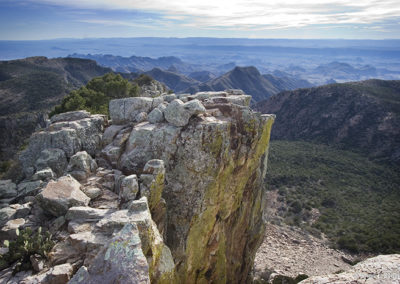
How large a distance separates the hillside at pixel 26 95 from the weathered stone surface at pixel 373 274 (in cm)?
5145

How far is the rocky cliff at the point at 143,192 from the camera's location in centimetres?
855

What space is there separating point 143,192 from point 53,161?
250 inches

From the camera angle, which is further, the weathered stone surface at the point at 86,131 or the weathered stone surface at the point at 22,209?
the weathered stone surface at the point at 86,131

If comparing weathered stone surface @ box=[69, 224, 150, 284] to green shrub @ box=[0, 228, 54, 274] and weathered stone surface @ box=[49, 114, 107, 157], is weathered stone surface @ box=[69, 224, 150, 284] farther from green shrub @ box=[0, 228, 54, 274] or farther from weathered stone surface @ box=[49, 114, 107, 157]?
weathered stone surface @ box=[49, 114, 107, 157]

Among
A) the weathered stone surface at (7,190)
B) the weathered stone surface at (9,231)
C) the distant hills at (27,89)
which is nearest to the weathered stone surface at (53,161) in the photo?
the weathered stone surface at (7,190)

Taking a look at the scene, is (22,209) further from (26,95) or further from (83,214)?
(26,95)

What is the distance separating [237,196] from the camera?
18.8 meters

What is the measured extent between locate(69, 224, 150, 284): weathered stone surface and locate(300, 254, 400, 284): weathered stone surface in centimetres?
609

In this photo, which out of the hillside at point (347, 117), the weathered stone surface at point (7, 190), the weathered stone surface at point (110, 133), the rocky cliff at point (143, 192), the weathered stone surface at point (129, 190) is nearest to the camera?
the rocky cliff at point (143, 192)

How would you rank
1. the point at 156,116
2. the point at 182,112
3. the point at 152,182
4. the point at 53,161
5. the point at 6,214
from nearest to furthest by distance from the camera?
the point at 6,214 → the point at 152,182 → the point at 53,161 → the point at 182,112 → the point at 156,116

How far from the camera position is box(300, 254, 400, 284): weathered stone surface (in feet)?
26.5

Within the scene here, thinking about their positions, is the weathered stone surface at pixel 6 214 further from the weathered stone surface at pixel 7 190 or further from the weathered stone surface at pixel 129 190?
the weathered stone surface at pixel 129 190

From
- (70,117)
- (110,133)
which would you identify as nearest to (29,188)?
(110,133)

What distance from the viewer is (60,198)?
10.6 m
